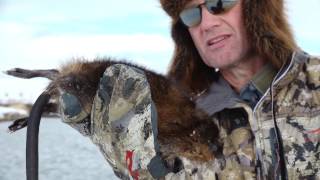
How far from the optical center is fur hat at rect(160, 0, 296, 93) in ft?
7.91

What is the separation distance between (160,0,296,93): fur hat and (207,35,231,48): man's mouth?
142mm

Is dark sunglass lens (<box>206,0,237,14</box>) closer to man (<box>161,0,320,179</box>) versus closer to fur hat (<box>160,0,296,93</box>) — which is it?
man (<box>161,0,320,179</box>)

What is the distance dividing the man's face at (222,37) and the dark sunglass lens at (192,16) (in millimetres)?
22

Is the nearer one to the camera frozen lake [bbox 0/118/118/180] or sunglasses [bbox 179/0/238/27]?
sunglasses [bbox 179/0/238/27]

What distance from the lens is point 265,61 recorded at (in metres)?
2.47

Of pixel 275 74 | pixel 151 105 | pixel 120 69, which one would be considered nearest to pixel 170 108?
pixel 151 105

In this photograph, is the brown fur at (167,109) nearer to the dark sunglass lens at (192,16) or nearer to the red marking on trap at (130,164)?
the red marking on trap at (130,164)

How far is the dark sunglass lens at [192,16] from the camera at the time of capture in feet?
7.91

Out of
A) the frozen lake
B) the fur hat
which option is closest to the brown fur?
the fur hat

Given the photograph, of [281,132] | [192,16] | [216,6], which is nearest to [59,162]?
[192,16]

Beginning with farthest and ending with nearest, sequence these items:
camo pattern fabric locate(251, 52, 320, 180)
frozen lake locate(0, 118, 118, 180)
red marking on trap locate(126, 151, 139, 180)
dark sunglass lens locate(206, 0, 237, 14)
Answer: frozen lake locate(0, 118, 118, 180)
dark sunglass lens locate(206, 0, 237, 14)
camo pattern fabric locate(251, 52, 320, 180)
red marking on trap locate(126, 151, 139, 180)

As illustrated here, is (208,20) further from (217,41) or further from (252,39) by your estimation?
(252,39)

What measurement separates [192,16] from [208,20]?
0.32ft

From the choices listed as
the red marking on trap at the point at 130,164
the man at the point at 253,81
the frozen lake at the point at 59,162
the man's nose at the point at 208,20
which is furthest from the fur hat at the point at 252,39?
the frozen lake at the point at 59,162
